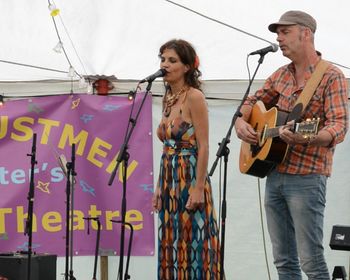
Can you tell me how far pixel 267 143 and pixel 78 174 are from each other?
2.43 meters

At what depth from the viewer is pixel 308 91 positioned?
13.7 feet

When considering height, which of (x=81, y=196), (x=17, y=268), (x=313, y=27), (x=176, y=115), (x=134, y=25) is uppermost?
(x=134, y=25)

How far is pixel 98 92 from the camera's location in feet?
20.9

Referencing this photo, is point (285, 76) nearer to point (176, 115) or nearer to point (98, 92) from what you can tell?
point (176, 115)

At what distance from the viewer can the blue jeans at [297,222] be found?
4.13 m

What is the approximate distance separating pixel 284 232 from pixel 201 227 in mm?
512

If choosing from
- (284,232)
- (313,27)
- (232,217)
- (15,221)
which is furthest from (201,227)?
(15,221)

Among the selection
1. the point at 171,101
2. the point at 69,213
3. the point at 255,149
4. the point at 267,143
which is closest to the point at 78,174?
the point at 69,213

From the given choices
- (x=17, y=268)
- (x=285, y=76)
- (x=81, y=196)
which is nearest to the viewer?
(x=285, y=76)

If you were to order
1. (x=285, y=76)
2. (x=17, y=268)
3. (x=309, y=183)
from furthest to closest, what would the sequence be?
(x=17, y=268) → (x=285, y=76) → (x=309, y=183)

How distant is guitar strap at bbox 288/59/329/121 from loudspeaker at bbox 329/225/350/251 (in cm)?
95

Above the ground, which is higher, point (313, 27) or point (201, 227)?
point (313, 27)

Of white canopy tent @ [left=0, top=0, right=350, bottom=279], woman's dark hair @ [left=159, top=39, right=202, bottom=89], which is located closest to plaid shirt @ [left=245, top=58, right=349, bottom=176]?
woman's dark hair @ [left=159, top=39, right=202, bottom=89]

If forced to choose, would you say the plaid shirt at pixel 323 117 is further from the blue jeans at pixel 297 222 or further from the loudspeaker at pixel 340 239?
the loudspeaker at pixel 340 239
